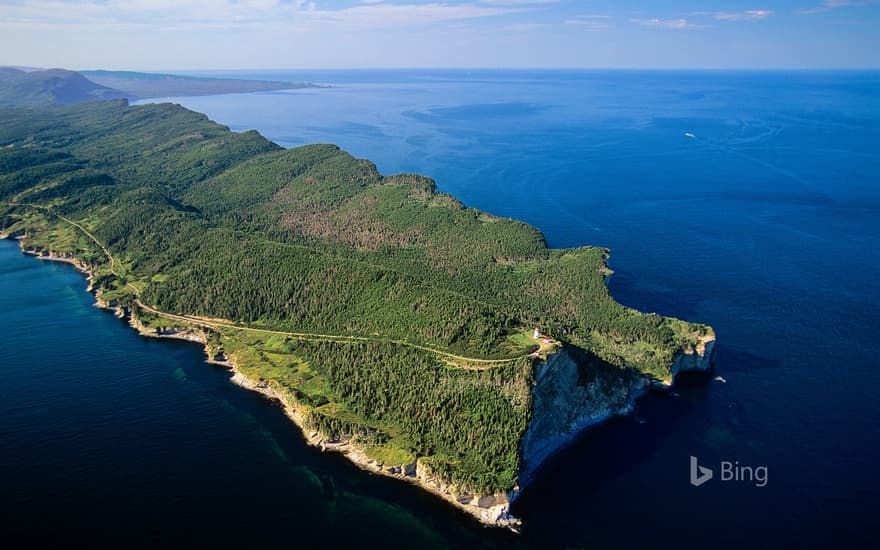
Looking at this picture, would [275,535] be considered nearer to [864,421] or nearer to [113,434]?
[113,434]

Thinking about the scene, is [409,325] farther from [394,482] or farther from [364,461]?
[394,482]

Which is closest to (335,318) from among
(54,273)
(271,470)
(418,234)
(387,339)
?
(387,339)


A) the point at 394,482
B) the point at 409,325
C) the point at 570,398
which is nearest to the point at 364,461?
the point at 394,482

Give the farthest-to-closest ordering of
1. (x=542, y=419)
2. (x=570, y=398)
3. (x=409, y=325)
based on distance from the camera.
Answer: (x=409, y=325)
(x=570, y=398)
(x=542, y=419)

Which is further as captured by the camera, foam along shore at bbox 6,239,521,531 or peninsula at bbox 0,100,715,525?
peninsula at bbox 0,100,715,525

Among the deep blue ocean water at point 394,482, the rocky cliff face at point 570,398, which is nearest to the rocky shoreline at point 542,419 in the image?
the rocky cliff face at point 570,398

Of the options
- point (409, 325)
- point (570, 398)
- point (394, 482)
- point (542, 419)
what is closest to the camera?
point (394, 482)

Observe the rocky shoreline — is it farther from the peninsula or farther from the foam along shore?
the peninsula

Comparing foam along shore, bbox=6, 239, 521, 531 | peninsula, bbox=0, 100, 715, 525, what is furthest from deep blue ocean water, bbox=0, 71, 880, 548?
peninsula, bbox=0, 100, 715, 525
